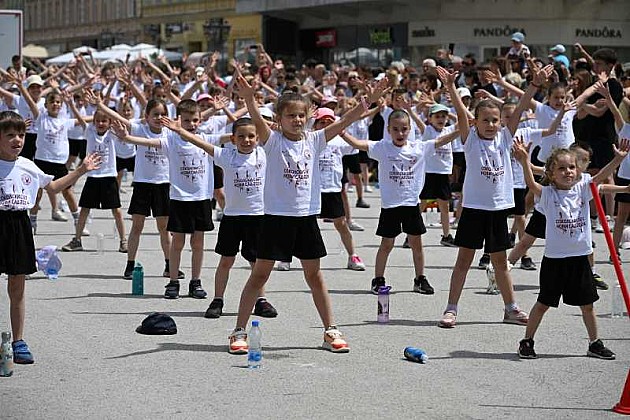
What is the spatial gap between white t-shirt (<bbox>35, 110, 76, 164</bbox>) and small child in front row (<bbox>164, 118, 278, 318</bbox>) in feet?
22.5

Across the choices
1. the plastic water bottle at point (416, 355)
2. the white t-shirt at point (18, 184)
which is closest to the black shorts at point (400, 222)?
the plastic water bottle at point (416, 355)

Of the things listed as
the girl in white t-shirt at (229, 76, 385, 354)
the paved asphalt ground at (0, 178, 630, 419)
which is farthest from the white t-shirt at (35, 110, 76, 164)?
the girl in white t-shirt at (229, 76, 385, 354)

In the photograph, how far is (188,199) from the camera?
11.4m

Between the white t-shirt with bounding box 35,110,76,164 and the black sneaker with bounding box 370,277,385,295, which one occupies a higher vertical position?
the white t-shirt with bounding box 35,110,76,164

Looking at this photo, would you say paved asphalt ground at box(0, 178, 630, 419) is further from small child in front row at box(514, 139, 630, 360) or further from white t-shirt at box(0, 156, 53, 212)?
white t-shirt at box(0, 156, 53, 212)

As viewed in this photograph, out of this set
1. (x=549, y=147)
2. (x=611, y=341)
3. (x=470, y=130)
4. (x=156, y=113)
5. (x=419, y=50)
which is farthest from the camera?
(x=419, y=50)

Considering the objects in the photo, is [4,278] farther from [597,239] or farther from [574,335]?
[597,239]

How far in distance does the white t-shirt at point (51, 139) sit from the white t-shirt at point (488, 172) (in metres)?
8.27

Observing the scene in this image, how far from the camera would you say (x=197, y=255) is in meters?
11.3

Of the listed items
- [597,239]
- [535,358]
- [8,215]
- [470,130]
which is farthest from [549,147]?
[8,215]

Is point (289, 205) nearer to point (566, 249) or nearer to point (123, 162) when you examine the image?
point (566, 249)

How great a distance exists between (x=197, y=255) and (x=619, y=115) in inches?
224

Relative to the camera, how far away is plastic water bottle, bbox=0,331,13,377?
803cm

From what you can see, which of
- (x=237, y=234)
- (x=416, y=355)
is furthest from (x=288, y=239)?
(x=237, y=234)
